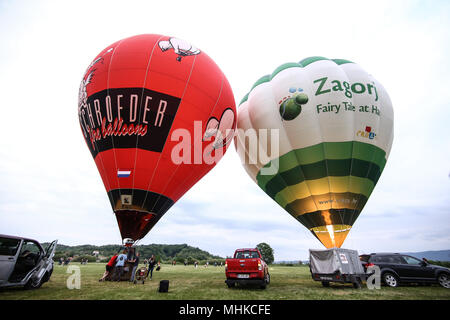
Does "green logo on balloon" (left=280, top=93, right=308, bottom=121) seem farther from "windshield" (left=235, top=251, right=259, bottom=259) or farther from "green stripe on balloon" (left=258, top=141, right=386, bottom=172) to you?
"windshield" (left=235, top=251, right=259, bottom=259)

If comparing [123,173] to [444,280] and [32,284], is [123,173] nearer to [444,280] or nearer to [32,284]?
[32,284]

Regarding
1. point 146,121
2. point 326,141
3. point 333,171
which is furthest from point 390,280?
point 146,121

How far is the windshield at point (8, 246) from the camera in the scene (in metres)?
7.15

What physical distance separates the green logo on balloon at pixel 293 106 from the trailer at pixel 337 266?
7.44 m

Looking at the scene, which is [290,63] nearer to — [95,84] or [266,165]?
[266,165]

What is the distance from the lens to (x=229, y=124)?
1323cm

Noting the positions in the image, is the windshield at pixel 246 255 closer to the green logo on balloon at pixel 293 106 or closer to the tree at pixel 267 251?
the green logo on balloon at pixel 293 106

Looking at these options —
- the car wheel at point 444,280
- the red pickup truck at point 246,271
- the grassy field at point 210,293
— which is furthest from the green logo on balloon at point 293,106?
the car wheel at point 444,280

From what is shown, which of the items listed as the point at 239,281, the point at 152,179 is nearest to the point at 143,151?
the point at 152,179

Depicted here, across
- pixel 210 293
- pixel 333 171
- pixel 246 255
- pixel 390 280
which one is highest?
pixel 333 171

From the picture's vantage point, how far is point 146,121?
9992 mm

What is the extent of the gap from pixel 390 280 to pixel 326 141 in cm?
709
